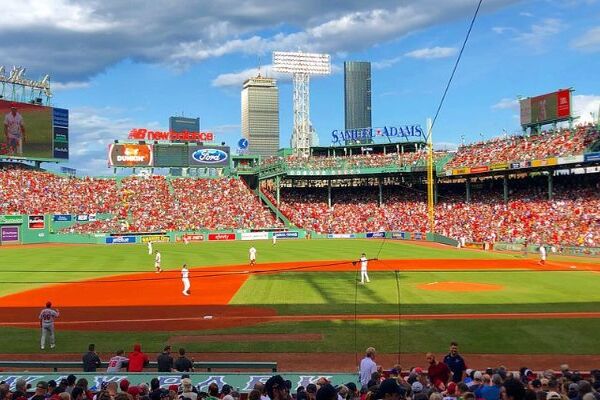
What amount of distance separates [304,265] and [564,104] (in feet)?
142

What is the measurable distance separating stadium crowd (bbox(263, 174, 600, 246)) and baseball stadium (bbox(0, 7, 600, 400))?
297 mm

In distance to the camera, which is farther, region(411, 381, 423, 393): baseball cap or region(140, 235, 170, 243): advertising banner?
region(140, 235, 170, 243): advertising banner

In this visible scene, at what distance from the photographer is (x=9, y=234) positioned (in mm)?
67312

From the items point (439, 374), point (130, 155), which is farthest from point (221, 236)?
point (439, 374)

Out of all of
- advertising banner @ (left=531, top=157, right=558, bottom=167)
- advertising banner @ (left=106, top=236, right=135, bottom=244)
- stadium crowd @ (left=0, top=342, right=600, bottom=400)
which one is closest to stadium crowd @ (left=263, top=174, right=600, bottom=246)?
advertising banner @ (left=531, top=157, right=558, bottom=167)

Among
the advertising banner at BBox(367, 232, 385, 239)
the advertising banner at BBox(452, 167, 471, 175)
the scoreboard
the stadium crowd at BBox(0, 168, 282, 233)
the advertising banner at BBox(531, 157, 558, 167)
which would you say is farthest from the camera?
the scoreboard

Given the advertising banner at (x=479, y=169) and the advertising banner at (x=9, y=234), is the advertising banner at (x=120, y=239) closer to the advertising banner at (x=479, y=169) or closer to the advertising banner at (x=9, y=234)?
the advertising banner at (x=9, y=234)

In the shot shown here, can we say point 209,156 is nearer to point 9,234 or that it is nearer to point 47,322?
point 9,234

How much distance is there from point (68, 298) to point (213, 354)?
14.2 metres

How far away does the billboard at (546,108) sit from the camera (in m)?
65.2

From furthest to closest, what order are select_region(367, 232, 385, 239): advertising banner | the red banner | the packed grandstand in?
select_region(367, 232, 385, 239): advertising banner
the red banner
the packed grandstand

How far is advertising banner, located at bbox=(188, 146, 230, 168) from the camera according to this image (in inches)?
3457

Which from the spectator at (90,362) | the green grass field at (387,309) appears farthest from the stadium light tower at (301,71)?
the spectator at (90,362)

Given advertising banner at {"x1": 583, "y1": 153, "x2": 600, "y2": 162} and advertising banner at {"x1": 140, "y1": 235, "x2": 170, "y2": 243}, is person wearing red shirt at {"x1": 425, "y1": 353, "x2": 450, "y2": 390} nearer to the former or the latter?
advertising banner at {"x1": 583, "y1": 153, "x2": 600, "y2": 162}
